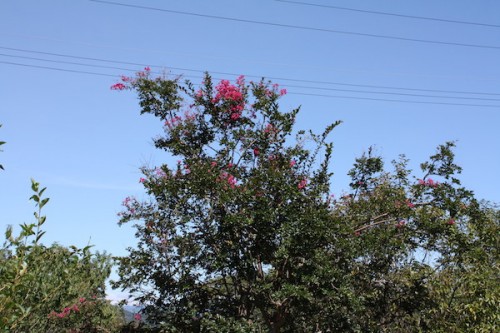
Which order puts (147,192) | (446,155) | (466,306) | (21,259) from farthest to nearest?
(446,155), (147,192), (466,306), (21,259)

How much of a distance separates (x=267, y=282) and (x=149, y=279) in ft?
9.00

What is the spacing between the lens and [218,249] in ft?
34.0

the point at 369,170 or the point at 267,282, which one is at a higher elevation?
the point at 369,170

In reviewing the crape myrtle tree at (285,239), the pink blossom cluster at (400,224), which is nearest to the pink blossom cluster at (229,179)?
the crape myrtle tree at (285,239)

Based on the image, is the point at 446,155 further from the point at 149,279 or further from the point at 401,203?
the point at 149,279

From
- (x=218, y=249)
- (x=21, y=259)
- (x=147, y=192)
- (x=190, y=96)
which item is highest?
(x=190, y=96)

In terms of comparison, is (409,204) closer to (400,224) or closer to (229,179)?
(400,224)

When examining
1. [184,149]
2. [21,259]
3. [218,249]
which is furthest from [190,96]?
[21,259]

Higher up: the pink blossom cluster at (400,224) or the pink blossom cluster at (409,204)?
the pink blossom cluster at (409,204)

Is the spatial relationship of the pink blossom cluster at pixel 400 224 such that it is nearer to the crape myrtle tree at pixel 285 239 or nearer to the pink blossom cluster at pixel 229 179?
the crape myrtle tree at pixel 285 239

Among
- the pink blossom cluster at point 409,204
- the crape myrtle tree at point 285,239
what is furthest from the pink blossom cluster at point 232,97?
the pink blossom cluster at point 409,204

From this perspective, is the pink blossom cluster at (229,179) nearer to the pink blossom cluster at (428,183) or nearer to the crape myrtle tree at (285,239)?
the crape myrtle tree at (285,239)

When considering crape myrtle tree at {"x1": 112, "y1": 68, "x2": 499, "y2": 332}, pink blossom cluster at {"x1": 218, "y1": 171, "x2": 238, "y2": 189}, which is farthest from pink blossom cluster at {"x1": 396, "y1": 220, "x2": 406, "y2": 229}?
pink blossom cluster at {"x1": 218, "y1": 171, "x2": 238, "y2": 189}

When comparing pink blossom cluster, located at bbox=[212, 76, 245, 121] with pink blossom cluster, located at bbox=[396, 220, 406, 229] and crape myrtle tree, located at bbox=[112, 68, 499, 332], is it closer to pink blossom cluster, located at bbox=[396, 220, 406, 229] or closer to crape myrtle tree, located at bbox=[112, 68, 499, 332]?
crape myrtle tree, located at bbox=[112, 68, 499, 332]
